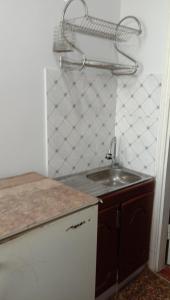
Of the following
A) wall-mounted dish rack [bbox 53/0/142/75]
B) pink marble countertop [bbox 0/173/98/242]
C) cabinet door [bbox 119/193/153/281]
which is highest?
wall-mounted dish rack [bbox 53/0/142/75]

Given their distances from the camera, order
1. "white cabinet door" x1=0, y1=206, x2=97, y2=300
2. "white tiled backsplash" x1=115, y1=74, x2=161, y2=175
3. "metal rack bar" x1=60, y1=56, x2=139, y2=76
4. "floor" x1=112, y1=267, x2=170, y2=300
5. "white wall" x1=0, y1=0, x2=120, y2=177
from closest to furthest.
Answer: "white cabinet door" x1=0, y1=206, x2=97, y2=300 → "white wall" x1=0, y1=0, x2=120, y2=177 → "metal rack bar" x1=60, y1=56, x2=139, y2=76 → "floor" x1=112, y1=267, x2=170, y2=300 → "white tiled backsplash" x1=115, y1=74, x2=161, y2=175

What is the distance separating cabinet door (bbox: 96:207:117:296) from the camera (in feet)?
5.51

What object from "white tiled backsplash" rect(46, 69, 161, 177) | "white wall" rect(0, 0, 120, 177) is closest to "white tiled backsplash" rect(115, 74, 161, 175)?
"white tiled backsplash" rect(46, 69, 161, 177)

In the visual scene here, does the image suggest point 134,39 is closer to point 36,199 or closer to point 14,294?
point 36,199

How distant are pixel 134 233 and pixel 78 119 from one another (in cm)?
94

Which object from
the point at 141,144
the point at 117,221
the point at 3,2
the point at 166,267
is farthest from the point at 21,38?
the point at 166,267

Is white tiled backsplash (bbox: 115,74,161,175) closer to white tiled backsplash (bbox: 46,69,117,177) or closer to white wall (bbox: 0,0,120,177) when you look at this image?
white tiled backsplash (bbox: 46,69,117,177)

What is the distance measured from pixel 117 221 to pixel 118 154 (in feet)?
2.38

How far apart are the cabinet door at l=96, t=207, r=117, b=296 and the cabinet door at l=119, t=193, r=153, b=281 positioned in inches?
3.2

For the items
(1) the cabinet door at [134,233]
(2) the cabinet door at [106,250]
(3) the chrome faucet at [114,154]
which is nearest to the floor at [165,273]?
(1) the cabinet door at [134,233]

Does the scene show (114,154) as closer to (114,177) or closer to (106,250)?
(114,177)

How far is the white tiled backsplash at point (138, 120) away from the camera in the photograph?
2.03m

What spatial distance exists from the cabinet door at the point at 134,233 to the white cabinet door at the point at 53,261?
0.43 metres

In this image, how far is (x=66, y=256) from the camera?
51.5 inches
